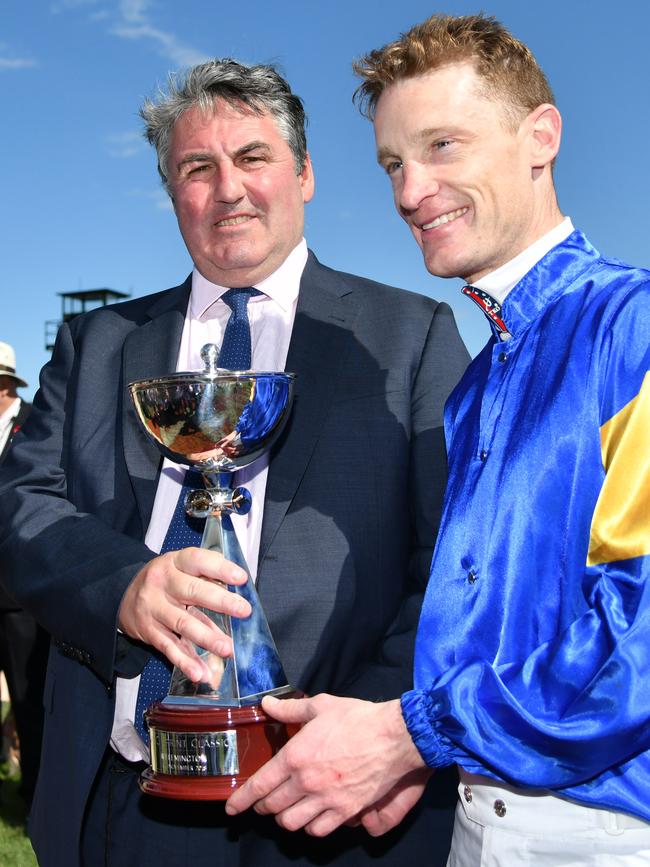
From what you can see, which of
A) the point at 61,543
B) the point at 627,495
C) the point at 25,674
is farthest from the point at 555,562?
the point at 25,674

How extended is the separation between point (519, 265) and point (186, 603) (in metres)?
0.90

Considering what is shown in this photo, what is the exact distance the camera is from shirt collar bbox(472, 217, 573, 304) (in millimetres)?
1792

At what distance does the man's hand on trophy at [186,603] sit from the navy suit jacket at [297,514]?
14 centimetres

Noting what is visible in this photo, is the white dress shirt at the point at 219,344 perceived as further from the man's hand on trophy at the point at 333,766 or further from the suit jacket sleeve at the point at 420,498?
the man's hand on trophy at the point at 333,766

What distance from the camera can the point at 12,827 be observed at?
19.0 feet

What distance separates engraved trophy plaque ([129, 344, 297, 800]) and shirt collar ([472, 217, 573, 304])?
443 mm

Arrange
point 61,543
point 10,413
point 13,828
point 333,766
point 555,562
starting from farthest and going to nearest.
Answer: point 10,413 → point 13,828 → point 61,543 → point 333,766 → point 555,562

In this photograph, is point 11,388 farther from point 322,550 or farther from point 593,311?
point 593,311

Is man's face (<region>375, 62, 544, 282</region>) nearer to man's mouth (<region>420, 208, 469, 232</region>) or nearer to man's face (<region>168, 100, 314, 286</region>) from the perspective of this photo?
man's mouth (<region>420, 208, 469, 232</region>)

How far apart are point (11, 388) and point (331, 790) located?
6.17 meters

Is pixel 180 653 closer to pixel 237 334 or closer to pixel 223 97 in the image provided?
pixel 237 334

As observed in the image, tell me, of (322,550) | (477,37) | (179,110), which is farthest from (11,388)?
(477,37)

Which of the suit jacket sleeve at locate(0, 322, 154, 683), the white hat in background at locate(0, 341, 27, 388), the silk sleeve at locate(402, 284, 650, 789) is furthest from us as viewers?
the white hat in background at locate(0, 341, 27, 388)

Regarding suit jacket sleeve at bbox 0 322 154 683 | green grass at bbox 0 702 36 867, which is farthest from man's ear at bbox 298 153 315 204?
green grass at bbox 0 702 36 867
